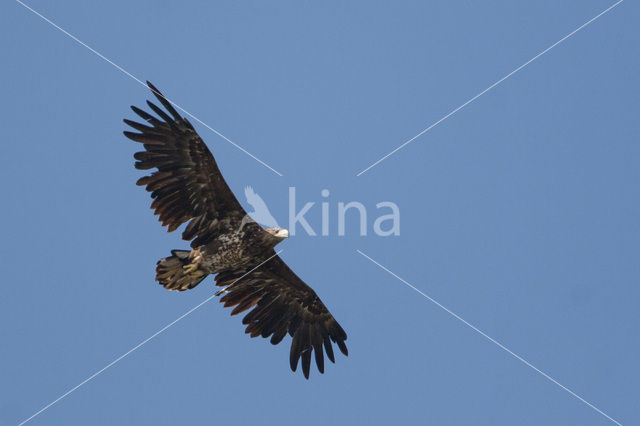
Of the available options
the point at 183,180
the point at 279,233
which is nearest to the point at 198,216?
the point at 183,180

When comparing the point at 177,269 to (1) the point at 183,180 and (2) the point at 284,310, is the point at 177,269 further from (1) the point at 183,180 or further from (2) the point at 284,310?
(2) the point at 284,310

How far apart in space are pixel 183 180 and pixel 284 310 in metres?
3.81

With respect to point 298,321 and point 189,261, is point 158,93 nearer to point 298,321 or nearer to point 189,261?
point 189,261

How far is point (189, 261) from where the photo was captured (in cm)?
1848

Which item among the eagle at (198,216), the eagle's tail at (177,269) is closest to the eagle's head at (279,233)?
the eagle at (198,216)

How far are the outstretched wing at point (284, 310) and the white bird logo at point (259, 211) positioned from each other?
81cm

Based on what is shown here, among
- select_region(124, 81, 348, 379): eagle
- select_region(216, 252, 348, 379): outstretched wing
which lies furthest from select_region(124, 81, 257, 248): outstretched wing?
select_region(216, 252, 348, 379): outstretched wing

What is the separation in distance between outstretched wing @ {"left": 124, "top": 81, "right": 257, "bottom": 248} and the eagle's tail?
1.07ft

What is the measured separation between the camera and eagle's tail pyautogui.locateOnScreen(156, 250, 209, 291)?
18359 millimetres

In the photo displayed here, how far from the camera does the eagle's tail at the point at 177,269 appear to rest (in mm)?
18359

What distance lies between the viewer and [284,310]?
20.3 m

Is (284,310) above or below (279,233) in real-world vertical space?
below

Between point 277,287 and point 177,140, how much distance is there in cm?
402

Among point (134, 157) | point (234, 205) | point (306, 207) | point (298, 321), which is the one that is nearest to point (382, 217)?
point (306, 207)
